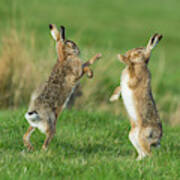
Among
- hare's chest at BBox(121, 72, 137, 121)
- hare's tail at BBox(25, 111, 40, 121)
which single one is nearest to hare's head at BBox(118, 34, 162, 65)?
hare's chest at BBox(121, 72, 137, 121)

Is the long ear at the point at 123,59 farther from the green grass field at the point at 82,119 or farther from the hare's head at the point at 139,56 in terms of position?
the green grass field at the point at 82,119

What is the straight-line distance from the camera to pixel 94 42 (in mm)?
22359

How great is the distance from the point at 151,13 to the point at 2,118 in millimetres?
33249

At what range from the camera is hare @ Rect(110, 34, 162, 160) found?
22.5 ft

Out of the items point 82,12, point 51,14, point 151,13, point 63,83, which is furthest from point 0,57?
point 151,13

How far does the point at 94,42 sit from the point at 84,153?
1569 centimetres

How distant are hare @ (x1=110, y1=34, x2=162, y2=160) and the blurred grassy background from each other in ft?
17.5

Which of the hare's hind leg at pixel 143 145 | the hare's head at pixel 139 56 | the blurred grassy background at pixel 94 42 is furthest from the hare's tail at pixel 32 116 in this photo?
the blurred grassy background at pixel 94 42

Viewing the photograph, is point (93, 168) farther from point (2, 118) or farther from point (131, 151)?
point (2, 118)

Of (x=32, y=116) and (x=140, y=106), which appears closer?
(x=32, y=116)

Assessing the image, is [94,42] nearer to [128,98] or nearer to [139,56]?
[139,56]

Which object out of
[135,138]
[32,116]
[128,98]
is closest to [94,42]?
[128,98]

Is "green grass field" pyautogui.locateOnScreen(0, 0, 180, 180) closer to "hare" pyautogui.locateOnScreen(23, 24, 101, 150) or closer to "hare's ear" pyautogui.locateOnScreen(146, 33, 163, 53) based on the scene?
"hare" pyautogui.locateOnScreen(23, 24, 101, 150)

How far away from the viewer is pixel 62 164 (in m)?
5.91
